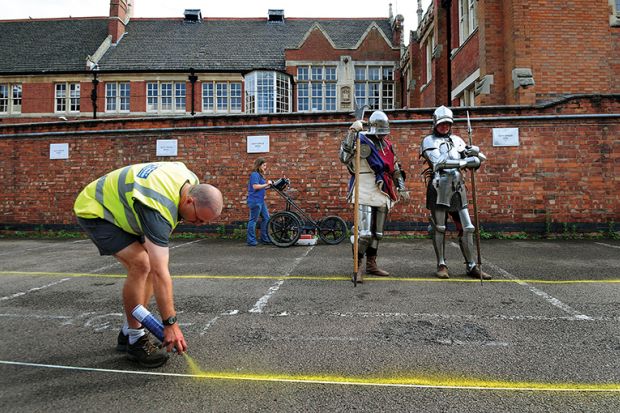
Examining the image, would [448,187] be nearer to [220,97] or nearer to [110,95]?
[220,97]

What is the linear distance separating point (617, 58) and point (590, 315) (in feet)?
36.4

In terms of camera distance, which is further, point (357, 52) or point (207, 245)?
point (357, 52)

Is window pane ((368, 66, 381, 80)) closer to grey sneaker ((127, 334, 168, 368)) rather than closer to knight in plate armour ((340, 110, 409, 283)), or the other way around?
knight in plate armour ((340, 110, 409, 283))

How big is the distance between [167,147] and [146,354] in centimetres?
907

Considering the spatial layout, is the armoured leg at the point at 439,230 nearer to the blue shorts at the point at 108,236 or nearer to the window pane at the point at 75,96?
the blue shorts at the point at 108,236

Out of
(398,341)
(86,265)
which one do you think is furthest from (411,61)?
(398,341)

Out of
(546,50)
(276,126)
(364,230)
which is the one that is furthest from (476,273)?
(546,50)

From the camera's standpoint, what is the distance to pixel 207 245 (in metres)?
8.83

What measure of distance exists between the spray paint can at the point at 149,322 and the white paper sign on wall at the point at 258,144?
8115 millimetres

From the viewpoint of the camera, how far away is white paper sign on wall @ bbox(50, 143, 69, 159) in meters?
11.3

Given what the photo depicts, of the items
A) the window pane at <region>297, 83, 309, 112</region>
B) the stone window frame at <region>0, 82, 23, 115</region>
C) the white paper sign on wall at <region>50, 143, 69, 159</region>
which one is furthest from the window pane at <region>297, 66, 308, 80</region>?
the stone window frame at <region>0, 82, 23, 115</region>

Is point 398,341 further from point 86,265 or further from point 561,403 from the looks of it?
point 86,265

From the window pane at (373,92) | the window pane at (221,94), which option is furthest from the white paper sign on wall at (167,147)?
the window pane at (373,92)

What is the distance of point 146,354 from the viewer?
8.55ft
